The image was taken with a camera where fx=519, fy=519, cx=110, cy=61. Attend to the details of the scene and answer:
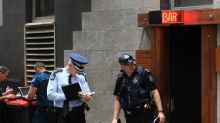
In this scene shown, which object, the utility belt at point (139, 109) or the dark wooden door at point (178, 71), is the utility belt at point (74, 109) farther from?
the dark wooden door at point (178, 71)

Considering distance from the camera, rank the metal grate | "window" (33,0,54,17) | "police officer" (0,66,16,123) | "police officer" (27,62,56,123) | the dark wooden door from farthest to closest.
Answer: "window" (33,0,54,17)
the metal grate
"police officer" (0,66,16,123)
the dark wooden door
"police officer" (27,62,56,123)

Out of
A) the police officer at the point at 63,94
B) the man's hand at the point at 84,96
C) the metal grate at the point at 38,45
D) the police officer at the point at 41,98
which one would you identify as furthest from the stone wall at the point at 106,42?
the man's hand at the point at 84,96

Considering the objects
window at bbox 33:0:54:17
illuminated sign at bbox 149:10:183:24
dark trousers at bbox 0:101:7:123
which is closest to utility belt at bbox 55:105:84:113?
illuminated sign at bbox 149:10:183:24

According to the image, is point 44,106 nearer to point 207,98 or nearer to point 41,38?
point 207,98

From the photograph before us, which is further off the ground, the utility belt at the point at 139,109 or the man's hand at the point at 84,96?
the man's hand at the point at 84,96

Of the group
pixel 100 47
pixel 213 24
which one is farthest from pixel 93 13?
pixel 213 24

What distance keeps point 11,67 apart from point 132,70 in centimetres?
596

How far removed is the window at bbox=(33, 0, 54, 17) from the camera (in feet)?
39.7

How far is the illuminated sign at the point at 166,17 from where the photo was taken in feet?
28.1

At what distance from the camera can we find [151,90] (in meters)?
7.46

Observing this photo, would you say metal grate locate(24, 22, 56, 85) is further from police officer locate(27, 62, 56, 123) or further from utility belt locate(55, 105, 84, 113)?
utility belt locate(55, 105, 84, 113)

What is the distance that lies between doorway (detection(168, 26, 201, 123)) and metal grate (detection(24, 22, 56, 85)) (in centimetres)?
323

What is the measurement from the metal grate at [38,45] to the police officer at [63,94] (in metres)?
4.02

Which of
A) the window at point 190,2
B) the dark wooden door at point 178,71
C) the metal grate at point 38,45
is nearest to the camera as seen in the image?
the window at point 190,2
